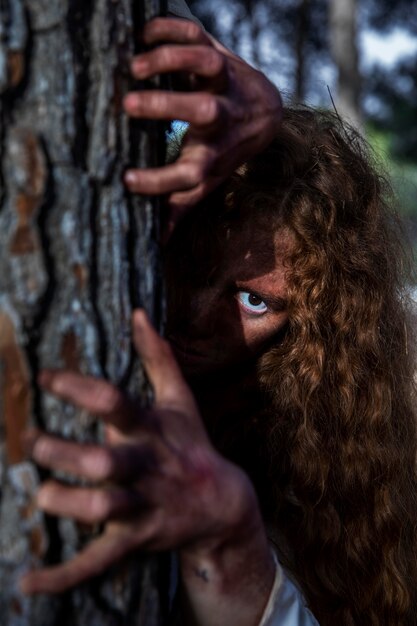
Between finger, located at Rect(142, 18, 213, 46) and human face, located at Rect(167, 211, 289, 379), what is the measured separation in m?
0.91

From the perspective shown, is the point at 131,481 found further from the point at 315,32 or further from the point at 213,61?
the point at 315,32

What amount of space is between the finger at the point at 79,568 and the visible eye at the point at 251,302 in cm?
125

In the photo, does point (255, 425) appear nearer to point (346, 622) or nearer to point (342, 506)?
point (342, 506)

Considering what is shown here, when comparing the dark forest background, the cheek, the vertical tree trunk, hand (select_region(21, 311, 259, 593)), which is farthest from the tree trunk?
hand (select_region(21, 311, 259, 593))

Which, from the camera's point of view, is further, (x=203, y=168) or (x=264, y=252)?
(x=264, y=252)

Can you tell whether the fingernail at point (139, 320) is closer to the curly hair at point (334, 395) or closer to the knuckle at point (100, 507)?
the knuckle at point (100, 507)

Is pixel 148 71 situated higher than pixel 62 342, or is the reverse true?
pixel 148 71

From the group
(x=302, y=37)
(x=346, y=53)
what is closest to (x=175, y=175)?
(x=346, y=53)

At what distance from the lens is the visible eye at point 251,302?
2459 mm

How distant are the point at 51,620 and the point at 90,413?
33cm

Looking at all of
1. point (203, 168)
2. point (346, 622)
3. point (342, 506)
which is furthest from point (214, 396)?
point (203, 168)

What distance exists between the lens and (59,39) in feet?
4.48

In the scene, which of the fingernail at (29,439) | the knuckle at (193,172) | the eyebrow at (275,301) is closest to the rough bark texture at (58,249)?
the fingernail at (29,439)

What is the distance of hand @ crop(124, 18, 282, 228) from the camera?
144 cm
